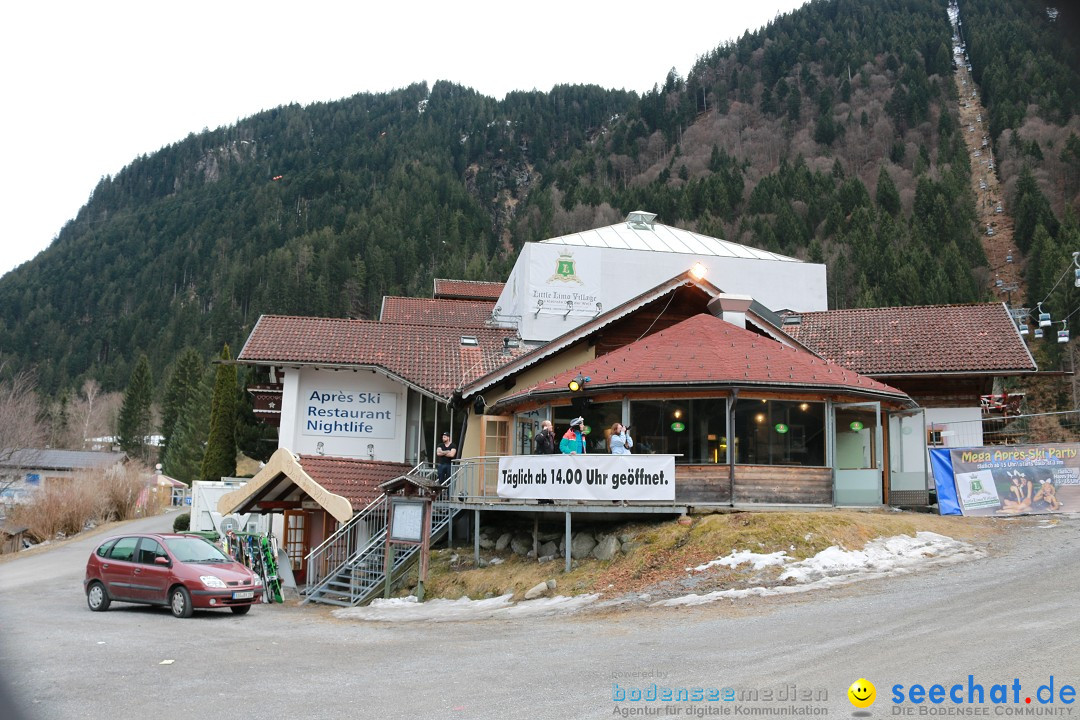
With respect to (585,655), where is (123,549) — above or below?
above

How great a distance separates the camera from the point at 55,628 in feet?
51.3

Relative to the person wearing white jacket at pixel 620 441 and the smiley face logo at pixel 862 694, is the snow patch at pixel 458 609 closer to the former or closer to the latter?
the person wearing white jacket at pixel 620 441

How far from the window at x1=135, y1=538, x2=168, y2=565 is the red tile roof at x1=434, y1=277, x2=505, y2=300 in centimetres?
3644

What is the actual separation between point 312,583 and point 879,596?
1304 cm

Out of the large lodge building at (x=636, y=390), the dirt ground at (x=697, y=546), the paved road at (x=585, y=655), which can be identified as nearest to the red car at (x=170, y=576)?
the paved road at (x=585, y=655)

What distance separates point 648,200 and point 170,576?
Result: 10123 cm

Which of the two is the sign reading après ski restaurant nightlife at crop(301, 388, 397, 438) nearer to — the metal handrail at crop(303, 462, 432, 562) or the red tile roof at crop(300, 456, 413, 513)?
the red tile roof at crop(300, 456, 413, 513)

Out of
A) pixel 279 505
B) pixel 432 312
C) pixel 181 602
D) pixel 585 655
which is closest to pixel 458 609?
pixel 181 602

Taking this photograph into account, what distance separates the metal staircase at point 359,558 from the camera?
2023cm

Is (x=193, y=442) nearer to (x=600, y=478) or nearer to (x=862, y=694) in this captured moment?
(x=600, y=478)

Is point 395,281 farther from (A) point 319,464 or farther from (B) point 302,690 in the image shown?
(B) point 302,690

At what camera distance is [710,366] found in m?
20.0

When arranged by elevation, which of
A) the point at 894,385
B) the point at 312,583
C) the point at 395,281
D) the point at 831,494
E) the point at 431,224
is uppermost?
Result: the point at 431,224

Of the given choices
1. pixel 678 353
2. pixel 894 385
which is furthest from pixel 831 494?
pixel 894 385
